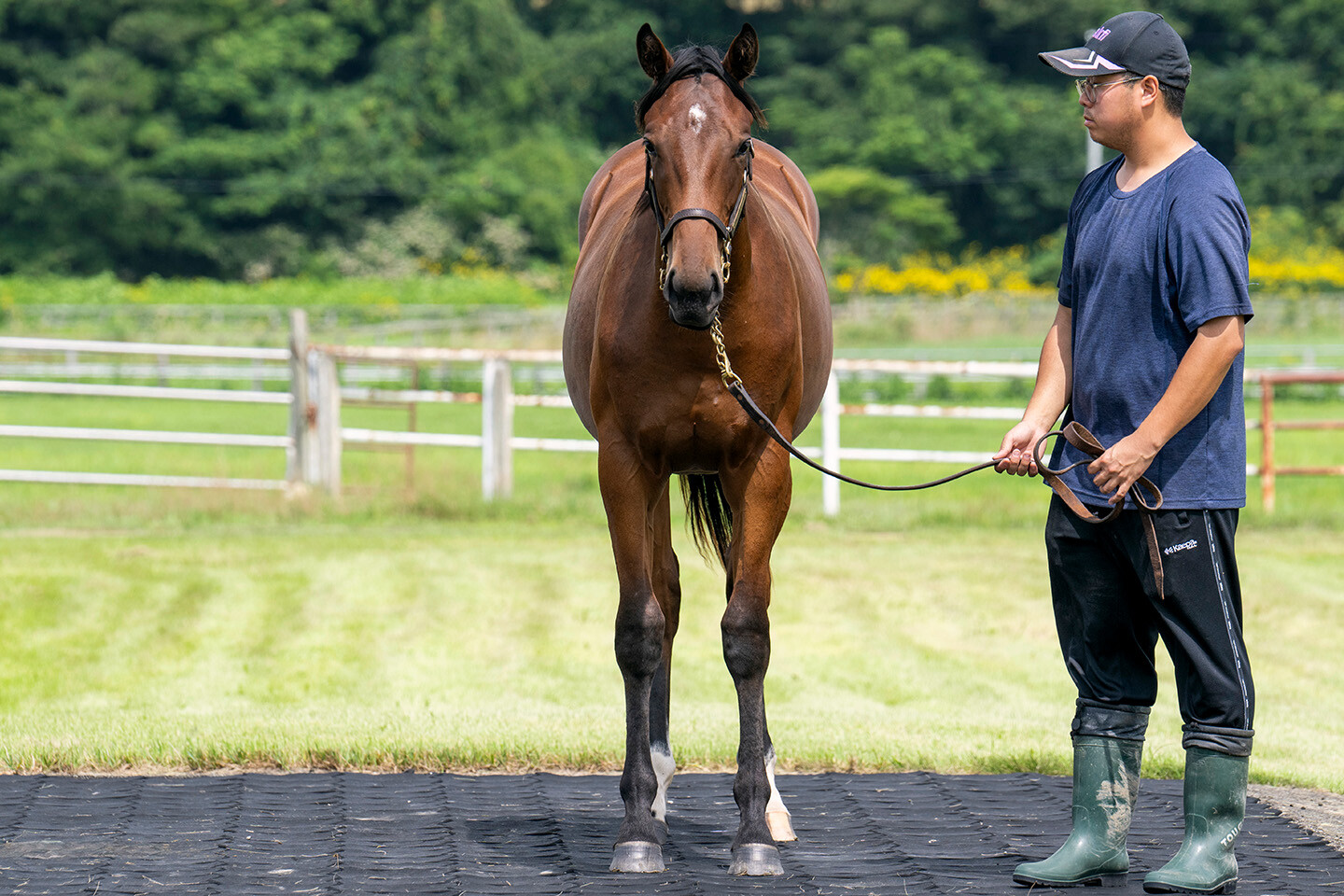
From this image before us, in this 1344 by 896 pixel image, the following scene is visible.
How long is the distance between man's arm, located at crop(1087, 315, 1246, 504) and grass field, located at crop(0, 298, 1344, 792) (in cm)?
222

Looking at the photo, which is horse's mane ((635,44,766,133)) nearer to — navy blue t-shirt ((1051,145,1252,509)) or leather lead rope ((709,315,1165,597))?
leather lead rope ((709,315,1165,597))

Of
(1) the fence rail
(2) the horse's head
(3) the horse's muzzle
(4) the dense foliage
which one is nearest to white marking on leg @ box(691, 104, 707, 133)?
(2) the horse's head

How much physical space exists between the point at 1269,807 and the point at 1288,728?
1850mm

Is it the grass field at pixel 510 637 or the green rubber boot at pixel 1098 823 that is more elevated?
the green rubber boot at pixel 1098 823

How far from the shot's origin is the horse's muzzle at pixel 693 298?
141 inches

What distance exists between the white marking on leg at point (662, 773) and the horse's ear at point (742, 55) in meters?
2.04

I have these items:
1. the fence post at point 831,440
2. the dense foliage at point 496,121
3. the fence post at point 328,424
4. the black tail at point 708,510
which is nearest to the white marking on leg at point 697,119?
the black tail at point 708,510

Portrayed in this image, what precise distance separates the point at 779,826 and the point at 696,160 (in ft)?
6.43

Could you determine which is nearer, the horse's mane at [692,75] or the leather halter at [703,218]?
the leather halter at [703,218]

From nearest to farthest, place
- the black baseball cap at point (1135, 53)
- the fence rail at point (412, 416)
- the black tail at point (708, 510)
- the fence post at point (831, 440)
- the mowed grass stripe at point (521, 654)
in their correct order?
the black baseball cap at point (1135, 53), the black tail at point (708, 510), the mowed grass stripe at point (521, 654), the fence post at point (831, 440), the fence rail at point (412, 416)

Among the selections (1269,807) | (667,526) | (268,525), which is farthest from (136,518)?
(1269,807)

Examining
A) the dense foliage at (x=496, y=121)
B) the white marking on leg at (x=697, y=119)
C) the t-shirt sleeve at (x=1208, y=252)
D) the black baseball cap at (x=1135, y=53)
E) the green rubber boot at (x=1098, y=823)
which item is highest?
the dense foliage at (x=496, y=121)

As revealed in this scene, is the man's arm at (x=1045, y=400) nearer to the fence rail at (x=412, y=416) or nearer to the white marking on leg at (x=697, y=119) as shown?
the white marking on leg at (x=697, y=119)

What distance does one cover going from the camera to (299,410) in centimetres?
1327
